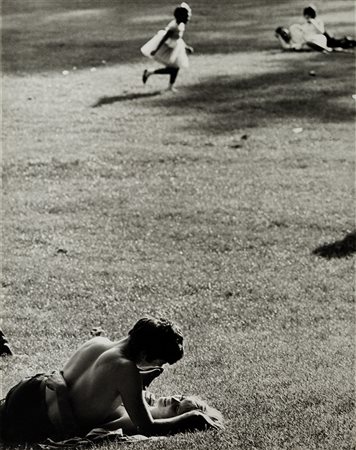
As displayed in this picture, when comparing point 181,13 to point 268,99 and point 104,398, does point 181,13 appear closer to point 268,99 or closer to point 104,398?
point 268,99

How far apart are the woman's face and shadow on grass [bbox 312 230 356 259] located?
3.31 metres

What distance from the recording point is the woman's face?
16.8ft

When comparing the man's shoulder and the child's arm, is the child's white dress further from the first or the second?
the man's shoulder

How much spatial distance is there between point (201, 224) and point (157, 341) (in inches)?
170

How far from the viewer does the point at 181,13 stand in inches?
556

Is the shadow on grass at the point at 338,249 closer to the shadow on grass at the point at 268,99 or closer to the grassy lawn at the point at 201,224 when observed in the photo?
the grassy lawn at the point at 201,224

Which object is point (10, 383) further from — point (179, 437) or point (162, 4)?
point (162, 4)

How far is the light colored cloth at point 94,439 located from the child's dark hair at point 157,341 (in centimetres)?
38

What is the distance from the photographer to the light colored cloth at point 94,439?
475cm

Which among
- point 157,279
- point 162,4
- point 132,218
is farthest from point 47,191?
point 162,4

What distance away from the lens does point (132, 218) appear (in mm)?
9242

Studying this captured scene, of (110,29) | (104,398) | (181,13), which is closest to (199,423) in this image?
(104,398)

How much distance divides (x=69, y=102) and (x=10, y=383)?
9.07 metres

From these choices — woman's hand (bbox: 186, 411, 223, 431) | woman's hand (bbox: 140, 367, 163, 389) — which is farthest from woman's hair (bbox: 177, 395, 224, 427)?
woman's hand (bbox: 140, 367, 163, 389)
